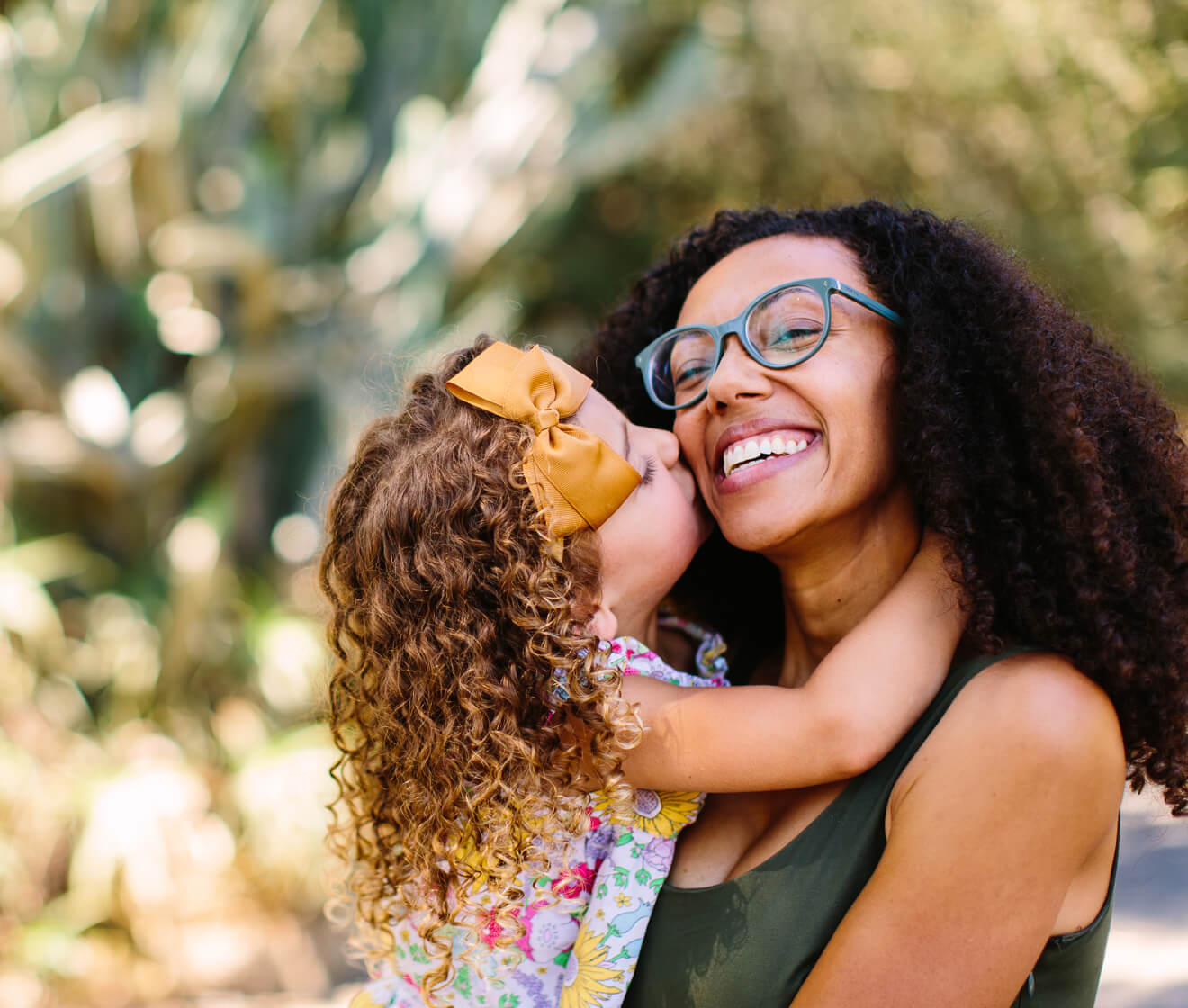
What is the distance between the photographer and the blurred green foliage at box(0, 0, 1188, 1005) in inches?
214

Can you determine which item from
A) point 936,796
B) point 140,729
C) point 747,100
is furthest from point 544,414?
point 747,100

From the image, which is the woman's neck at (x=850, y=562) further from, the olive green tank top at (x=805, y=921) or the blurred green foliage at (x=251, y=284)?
the blurred green foliage at (x=251, y=284)

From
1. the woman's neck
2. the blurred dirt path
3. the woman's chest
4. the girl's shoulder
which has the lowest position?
the blurred dirt path

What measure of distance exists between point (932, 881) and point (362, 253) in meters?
5.87

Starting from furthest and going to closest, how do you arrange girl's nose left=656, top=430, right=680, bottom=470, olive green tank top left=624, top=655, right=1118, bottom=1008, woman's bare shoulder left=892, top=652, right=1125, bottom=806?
girl's nose left=656, top=430, right=680, bottom=470 < olive green tank top left=624, top=655, right=1118, bottom=1008 < woman's bare shoulder left=892, top=652, right=1125, bottom=806

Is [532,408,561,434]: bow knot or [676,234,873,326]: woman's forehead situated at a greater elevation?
[676,234,873,326]: woman's forehead

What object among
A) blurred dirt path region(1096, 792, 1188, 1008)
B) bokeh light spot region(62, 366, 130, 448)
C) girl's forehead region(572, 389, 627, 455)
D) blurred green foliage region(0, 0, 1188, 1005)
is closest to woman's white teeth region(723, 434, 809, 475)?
girl's forehead region(572, 389, 627, 455)

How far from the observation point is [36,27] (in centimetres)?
584

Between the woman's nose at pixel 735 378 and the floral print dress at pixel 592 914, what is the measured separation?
1.84 ft

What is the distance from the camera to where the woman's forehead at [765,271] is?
86.3 inches

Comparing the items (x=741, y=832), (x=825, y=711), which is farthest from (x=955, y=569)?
(x=741, y=832)

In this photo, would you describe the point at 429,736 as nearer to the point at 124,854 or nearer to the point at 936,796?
the point at 936,796

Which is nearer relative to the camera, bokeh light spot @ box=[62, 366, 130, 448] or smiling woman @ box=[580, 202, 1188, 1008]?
smiling woman @ box=[580, 202, 1188, 1008]

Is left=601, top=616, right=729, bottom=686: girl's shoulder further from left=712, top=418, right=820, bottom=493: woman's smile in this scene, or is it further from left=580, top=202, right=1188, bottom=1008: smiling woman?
left=712, top=418, right=820, bottom=493: woman's smile
